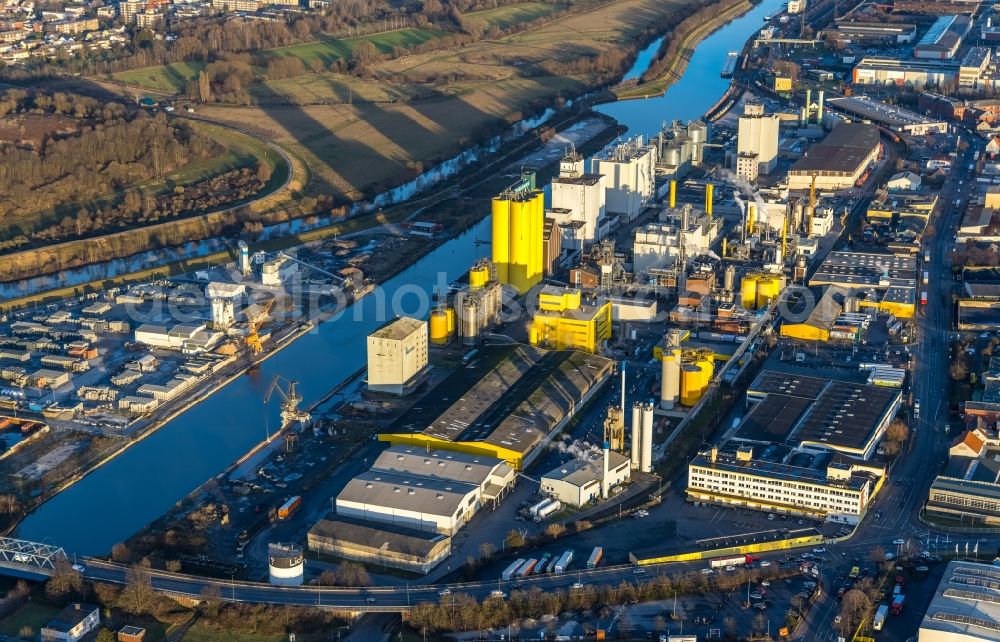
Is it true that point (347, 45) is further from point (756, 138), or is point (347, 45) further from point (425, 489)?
point (425, 489)

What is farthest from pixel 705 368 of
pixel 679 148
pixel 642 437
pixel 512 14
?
pixel 512 14

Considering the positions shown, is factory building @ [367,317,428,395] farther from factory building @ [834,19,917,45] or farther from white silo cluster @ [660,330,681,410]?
factory building @ [834,19,917,45]

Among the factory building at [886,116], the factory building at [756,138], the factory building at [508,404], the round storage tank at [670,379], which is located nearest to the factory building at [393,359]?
the factory building at [508,404]

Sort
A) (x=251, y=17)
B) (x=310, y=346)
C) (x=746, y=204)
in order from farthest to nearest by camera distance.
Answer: (x=251, y=17) < (x=746, y=204) < (x=310, y=346)

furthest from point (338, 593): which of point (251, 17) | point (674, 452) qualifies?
point (251, 17)

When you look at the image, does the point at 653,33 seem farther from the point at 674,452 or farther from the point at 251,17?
the point at 674,452

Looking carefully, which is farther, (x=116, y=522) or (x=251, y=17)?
(x=251, y=17)
